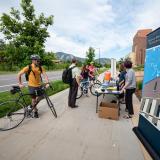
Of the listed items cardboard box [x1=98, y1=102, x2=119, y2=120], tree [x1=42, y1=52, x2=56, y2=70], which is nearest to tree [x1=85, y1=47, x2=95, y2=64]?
tree [x1=42, y1=52, x2=56, y2=70]

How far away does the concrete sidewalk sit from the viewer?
11.2 ft

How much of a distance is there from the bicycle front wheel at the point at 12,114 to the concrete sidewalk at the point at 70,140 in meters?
0.19

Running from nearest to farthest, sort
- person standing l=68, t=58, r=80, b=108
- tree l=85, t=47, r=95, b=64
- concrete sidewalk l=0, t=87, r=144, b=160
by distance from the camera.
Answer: concrete sidewalk l=0, t=87, r=144, b=160 → person standing l=68, t=58, r=80, b=108 → tree l=85, t=47, r=95, b=64

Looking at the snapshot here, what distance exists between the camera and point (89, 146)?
12.3 ft

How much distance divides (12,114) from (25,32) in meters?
6.11

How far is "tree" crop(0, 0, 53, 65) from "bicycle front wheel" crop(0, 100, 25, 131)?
5.21 meters

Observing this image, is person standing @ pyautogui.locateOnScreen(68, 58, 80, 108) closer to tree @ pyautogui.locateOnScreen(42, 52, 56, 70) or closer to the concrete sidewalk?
the concrete sidewalk

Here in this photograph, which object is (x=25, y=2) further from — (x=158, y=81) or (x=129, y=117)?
(x=158, y=81)

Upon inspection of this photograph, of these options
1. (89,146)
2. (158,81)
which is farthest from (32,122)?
(158,81)

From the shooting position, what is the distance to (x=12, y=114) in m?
4.90

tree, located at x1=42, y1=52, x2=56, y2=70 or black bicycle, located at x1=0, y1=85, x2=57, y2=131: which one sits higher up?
tree, located at x1=42, y1=52, x2=56, y2=70

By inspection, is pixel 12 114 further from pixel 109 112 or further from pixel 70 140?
pixel 109 112

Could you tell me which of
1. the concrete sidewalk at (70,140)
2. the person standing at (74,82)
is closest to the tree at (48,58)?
the person standing at (74,82)

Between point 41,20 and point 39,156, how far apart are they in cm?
839
